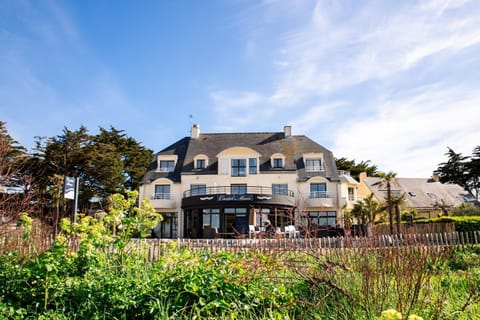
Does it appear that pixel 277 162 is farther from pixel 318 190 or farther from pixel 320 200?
pixel 320 200

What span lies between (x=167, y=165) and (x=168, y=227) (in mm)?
5938

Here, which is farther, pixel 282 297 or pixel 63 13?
pixel 63 13

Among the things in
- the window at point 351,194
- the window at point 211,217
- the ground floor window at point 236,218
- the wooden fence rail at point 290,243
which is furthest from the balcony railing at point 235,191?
the wooden fence rail at point 290,243

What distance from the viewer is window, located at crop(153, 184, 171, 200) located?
33750 millimetres

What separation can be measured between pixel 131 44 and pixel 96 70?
1.28 meters

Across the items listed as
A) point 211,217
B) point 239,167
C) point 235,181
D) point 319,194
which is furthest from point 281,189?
point 211,217

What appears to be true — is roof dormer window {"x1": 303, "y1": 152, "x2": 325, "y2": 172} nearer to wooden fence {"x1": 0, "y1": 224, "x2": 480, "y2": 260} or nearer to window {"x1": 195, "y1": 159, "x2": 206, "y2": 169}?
window {"x1": 195, "y1": 159, "x2": 206, "y2": 169}

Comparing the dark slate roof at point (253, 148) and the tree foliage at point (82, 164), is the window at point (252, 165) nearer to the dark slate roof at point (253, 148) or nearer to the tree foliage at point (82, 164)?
the dark slate roof at point (253, 148)

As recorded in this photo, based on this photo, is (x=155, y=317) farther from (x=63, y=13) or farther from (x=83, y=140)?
(x=83, y=140)

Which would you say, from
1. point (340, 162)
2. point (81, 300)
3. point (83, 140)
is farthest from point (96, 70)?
point (340, 162)

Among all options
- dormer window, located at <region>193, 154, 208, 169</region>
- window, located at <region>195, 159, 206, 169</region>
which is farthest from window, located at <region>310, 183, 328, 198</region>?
window, located at <region>195, 159, 206, 169</region>

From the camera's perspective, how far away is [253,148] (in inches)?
1449

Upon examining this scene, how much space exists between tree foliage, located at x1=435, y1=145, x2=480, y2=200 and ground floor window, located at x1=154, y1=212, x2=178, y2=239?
1742 inches

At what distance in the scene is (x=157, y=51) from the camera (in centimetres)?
905
